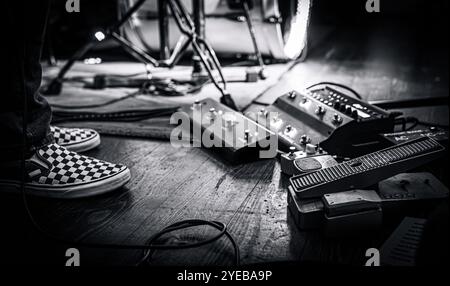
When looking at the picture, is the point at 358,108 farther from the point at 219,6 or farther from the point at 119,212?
the point at 219,6

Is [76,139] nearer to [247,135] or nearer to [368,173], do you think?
[247,135]

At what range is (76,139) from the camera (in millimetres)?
1589

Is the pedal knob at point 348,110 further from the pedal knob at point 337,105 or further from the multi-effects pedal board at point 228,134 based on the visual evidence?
the multi-effects pedal board at point 228,134

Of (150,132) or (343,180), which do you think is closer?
(343,180)

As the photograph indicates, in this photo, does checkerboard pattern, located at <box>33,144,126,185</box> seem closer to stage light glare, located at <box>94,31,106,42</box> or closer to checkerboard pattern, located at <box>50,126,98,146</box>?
checkerboard pattern, located at <box>50,126,98,146</box>

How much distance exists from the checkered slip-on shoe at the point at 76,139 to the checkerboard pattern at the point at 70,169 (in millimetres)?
214

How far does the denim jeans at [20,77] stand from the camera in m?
1.12

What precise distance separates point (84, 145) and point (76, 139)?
1.6 inches

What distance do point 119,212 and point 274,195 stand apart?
44 centimetres

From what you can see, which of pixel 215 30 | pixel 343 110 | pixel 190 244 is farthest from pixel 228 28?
pixel 190 244

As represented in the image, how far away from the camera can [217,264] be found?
3.13 feet
